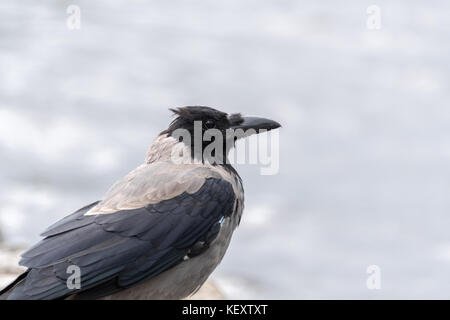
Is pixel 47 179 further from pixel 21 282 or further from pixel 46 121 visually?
pixel 21 282

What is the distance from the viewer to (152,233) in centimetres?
497

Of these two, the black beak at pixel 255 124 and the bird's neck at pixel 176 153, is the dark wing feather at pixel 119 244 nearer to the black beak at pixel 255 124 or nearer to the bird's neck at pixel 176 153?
the bird's neck at pixel 176 153

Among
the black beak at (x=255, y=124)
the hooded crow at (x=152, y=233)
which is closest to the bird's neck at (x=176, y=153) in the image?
the hooded crow at (x=152, y=233)

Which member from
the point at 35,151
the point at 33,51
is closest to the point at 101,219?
the point at 35,151

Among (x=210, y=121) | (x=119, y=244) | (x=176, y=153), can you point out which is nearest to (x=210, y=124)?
(x=210, y=121)

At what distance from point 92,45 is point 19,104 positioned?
387 cm

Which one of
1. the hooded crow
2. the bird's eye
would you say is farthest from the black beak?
the hooded crow

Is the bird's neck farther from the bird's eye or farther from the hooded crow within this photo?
the bird's eye

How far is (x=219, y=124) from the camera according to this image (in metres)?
5.70

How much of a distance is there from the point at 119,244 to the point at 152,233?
0.22 m

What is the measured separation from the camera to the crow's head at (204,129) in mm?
5621

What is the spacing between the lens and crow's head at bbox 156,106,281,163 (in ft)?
18.4

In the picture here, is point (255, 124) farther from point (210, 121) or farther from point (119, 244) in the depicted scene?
point (119, 244)
